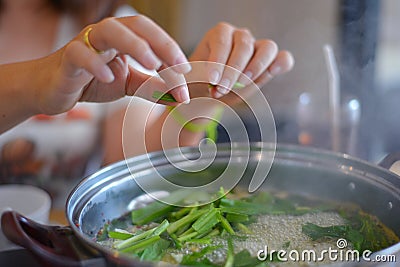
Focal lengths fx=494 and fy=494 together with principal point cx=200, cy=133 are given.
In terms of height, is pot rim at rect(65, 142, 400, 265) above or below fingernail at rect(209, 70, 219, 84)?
below

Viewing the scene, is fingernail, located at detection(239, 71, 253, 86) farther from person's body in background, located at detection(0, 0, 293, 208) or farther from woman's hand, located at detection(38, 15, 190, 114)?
person's body in background, located at detection(0, 0, 293, 208)

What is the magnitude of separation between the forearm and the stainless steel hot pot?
0.64 feet

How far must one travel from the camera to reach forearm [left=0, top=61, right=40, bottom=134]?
88 cm

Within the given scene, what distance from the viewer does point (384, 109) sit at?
78.6 inches

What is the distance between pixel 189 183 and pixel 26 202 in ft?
1.27

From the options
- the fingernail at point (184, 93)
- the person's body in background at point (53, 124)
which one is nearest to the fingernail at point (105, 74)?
the fingernail at point (184, 93)

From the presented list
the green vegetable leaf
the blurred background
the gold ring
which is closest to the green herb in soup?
the green vegetable leaf

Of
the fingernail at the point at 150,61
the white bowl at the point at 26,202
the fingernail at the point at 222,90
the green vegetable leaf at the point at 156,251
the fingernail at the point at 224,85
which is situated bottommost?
the green vegetable leaf at the point at 156,251

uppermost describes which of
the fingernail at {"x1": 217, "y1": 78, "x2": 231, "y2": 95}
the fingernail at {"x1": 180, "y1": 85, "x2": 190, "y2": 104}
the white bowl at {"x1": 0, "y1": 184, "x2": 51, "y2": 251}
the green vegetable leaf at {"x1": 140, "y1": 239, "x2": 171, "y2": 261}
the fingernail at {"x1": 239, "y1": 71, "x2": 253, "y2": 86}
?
the fingernail at {"x1": 239, "y1": 71, "x2": 253, "y2": 86}

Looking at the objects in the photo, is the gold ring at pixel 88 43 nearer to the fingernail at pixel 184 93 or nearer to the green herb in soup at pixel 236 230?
the fingernail at pixel 184 93

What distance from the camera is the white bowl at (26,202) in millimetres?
996

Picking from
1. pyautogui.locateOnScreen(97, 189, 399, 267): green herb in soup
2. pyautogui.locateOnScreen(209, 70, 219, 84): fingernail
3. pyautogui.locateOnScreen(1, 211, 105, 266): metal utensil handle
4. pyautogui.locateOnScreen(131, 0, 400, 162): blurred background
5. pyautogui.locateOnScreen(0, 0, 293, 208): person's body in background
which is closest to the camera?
pyautogui.locateOnScreen(1, 211, 105, 266): metal utensil handle

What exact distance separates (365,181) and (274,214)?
0.57ft

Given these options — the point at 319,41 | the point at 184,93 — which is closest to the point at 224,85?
the point at 184,93
